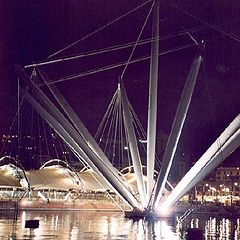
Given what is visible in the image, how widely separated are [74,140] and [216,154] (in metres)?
11.3

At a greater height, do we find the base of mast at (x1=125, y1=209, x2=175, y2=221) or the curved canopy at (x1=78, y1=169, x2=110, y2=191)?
the curved canopy at (x1=78, y1=169, x2=110, y2=191)

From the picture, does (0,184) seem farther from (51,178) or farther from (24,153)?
(24,153)

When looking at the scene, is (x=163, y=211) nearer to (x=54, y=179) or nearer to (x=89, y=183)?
(x=54, y=179)

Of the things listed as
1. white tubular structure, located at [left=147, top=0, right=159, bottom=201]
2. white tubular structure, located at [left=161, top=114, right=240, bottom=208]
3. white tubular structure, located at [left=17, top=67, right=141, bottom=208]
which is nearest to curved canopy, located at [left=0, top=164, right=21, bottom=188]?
white tubular structure, located at [left=17, top=67, right=141, bottom=208]

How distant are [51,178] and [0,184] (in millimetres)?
11237

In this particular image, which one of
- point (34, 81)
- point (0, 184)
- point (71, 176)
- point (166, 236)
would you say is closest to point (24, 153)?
point (71, 176)

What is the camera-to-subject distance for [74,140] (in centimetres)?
4181

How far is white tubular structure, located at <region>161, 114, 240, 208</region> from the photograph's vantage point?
3766 cm

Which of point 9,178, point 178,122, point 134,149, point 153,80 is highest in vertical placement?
point 153,80

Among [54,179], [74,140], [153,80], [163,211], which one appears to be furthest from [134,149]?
[54,179]

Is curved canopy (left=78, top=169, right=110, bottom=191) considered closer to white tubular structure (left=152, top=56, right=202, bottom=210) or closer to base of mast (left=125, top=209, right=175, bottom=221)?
base of mast (left=125, top=209, right=175, bottom=221)

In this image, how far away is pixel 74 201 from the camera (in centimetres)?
7138

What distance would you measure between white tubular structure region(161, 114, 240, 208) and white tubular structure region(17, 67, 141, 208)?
187 inches

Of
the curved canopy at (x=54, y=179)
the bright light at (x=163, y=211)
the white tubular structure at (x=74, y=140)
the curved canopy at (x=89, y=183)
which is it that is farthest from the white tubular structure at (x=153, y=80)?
the curved canopy at (x=89, y=183)
